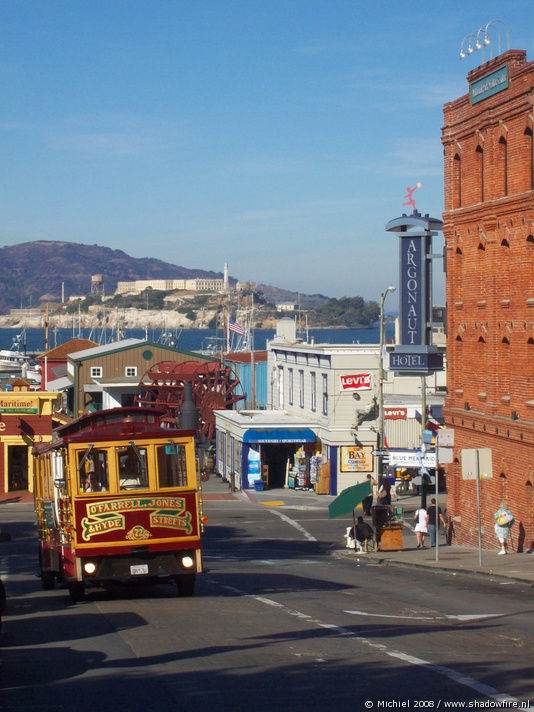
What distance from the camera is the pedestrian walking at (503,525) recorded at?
26703 millimetres

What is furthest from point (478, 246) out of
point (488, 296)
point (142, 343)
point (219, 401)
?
point (142, 343)

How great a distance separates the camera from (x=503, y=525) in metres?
26.9

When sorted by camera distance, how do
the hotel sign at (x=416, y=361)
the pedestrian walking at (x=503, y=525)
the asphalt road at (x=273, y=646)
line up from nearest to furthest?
1. the asphalt road at (x=273, y=646)
2. the pedestrian walking at (x=503, y=525)
3. the hotel sign at (x=416, y=361)

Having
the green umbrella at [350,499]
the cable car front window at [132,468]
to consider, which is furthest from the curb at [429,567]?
the cable car front window at [132,468]

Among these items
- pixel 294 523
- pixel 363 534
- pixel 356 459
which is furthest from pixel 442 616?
pixel 356 459

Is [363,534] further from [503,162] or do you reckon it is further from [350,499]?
[503,162]

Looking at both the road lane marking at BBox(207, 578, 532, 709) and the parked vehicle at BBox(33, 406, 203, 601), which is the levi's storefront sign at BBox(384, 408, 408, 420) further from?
A: the parked vehicle at BBox(33, 406, 203, 601)

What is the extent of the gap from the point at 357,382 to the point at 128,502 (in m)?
31.6

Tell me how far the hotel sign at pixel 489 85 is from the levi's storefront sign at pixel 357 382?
19.8 metres

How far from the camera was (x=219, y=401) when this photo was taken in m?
63.9

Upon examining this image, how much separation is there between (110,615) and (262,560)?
44.6ft

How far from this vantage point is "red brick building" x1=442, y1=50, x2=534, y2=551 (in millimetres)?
26547

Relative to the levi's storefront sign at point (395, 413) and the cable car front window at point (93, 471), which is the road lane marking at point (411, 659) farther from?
the levi's storefront sign at point (395, 413)

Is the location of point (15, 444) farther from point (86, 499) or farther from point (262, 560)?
point (86, 499)
